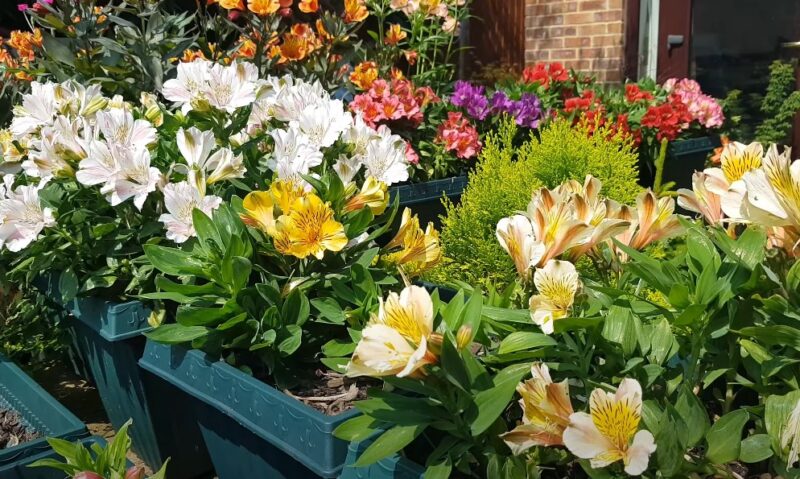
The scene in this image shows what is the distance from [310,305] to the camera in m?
1.54

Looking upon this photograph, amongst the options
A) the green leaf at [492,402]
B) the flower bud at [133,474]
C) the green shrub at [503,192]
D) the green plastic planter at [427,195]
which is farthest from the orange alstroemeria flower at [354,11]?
the green leaf at [492,402]

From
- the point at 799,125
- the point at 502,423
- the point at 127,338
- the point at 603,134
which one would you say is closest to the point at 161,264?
the point at 127,338

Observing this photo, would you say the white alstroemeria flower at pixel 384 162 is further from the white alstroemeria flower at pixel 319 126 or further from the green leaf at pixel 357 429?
the green leaf at pixel 357 429

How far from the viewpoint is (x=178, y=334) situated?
1.46m

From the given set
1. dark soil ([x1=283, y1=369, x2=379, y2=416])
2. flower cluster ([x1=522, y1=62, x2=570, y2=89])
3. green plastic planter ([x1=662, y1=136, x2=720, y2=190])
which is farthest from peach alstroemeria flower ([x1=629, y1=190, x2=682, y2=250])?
flower cluster ([x1=522, y1=62, x2=570, y2=89])

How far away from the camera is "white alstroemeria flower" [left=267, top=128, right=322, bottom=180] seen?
1563 mm

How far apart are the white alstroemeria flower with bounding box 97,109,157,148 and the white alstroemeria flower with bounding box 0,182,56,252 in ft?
0.80

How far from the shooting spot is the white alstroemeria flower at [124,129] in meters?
1.67

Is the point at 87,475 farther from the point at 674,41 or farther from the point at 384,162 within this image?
the point at 674,41

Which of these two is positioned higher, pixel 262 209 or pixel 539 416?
pixel 262 209

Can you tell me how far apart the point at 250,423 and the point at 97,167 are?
66 centimetres

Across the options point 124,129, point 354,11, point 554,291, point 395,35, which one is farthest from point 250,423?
point 395,35

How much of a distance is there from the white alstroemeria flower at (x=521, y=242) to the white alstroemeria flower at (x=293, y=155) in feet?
2.03

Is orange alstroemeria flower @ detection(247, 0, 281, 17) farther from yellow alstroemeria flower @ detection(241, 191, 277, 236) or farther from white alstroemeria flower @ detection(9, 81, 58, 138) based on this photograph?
yellow alstroemeria flower @ detection(241, 191, 277, 236)
